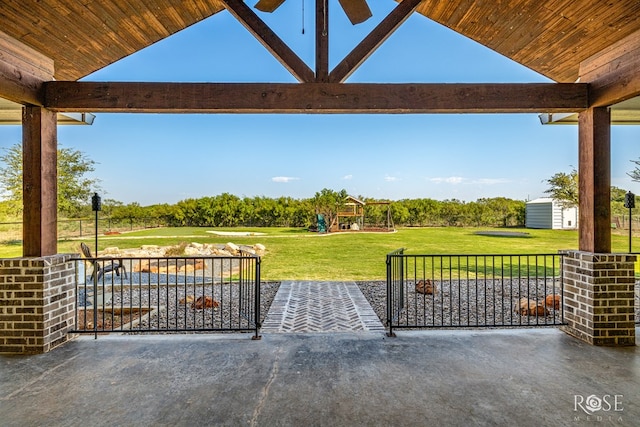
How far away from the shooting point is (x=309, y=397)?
7.50 ft

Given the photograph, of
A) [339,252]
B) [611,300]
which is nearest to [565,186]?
[339,252]

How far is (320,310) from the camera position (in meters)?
4.72

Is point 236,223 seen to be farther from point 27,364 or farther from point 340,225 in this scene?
point 27,364

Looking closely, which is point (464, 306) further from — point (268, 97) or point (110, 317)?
point (110, 317)

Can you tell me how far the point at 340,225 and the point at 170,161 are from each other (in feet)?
37.5

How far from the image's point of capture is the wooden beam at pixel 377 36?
10.2ft

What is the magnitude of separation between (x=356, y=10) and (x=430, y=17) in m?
1.01

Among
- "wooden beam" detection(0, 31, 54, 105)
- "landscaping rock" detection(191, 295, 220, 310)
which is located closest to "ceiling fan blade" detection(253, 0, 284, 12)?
"wooden beam" detection(0, 31, 54, 105)

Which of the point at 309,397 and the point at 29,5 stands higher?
the point at 29,5

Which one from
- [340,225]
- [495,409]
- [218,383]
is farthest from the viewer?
[340,225]

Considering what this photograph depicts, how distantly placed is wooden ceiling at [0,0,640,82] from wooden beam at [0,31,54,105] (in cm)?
8

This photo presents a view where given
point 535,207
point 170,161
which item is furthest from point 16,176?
point 535,207

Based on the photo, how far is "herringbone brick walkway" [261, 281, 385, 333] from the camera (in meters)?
3.99

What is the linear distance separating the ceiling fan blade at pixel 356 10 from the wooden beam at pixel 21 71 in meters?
2.96
